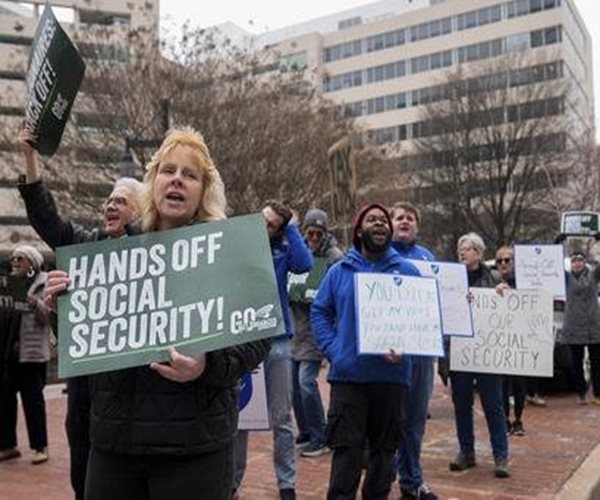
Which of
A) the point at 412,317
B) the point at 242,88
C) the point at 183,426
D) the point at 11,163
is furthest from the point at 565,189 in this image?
the point at 183,426

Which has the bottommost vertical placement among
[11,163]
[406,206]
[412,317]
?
[412,317]

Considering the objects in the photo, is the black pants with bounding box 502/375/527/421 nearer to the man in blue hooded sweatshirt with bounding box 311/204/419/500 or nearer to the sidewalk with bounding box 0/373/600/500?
the sidewalk with bounding box 0/373/600/500

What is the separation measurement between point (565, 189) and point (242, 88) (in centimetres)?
2501

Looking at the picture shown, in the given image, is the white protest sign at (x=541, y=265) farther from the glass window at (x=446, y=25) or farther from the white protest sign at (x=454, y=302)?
the glass window at (x=446, y=25)

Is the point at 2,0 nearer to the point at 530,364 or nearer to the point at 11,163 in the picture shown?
the point at 11,163

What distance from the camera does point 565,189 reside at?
44781 millimetres

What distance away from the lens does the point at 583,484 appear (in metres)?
6.52

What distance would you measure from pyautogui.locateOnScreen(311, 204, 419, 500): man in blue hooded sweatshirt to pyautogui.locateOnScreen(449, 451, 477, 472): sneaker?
2.03 m

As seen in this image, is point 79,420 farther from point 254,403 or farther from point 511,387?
point 511,387

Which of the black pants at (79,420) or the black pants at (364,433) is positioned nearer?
the black pants at (79,420)

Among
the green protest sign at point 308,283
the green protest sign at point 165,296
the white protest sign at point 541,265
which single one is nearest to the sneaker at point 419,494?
the green protest sign at point 308,283

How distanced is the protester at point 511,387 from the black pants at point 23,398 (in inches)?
170

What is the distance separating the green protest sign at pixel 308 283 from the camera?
7.90 meters

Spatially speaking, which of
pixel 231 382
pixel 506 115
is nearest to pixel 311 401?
pixel 231 382
